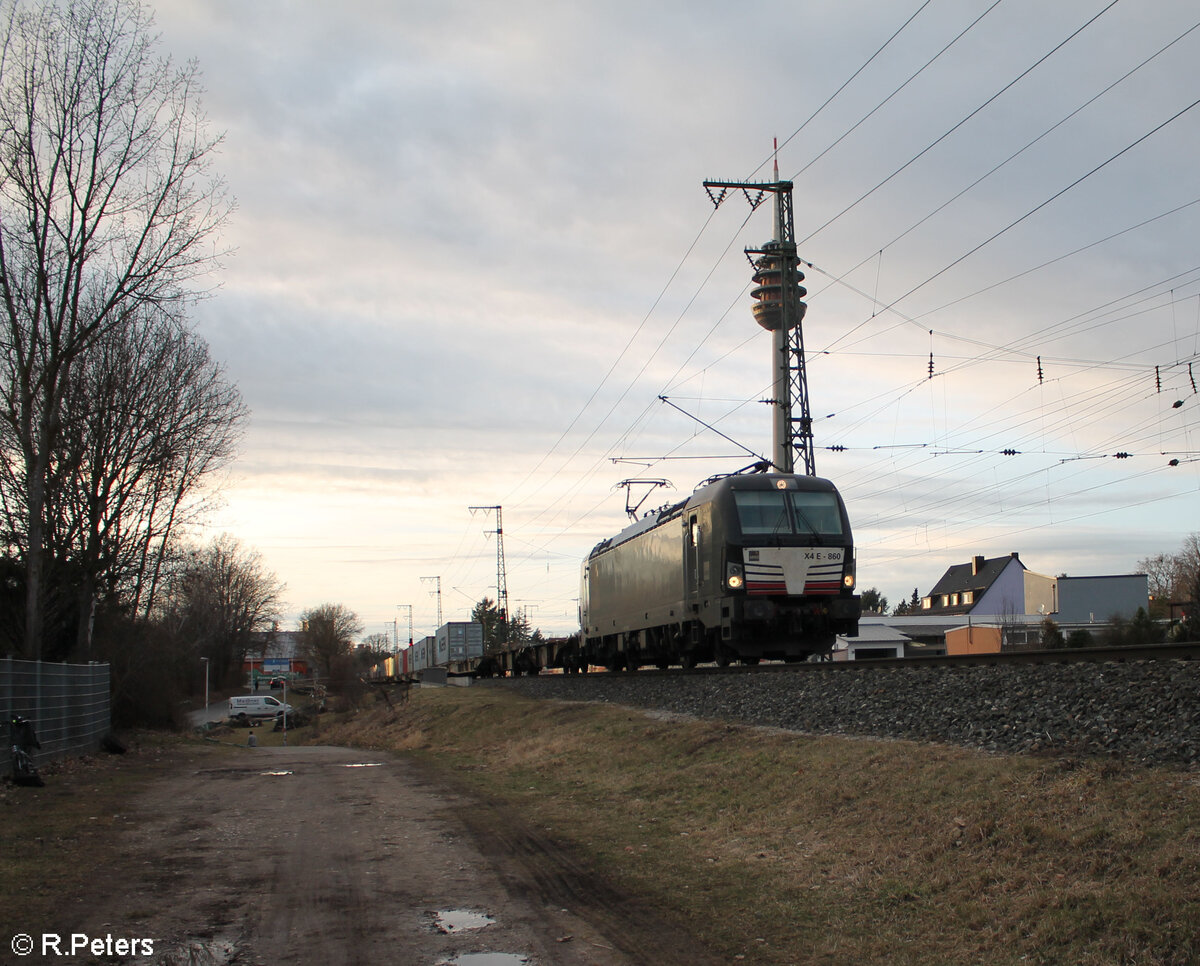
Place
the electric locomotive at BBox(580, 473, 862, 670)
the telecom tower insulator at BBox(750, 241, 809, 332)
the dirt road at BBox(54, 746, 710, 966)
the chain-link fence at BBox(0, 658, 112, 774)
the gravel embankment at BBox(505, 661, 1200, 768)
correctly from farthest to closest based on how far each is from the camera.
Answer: the telecom tower insulator at BBox(750, 241, 809, 332) → the electric locomotive at BBox(580, 473, 862, 670) → the chain-link fence at BBox(0, 658, 112, 774) → the gravel embankment at BBox(505, 661, 1200, 768) → the dirt road at BBox(54, 746, 710, 966)

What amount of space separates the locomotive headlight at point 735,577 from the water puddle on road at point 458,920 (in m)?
11.5

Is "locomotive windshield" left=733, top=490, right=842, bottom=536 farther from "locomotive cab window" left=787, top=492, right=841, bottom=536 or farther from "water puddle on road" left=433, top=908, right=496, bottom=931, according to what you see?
"water puddle on road" left=433, top=908, right=496, bottom=931

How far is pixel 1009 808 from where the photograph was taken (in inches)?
279

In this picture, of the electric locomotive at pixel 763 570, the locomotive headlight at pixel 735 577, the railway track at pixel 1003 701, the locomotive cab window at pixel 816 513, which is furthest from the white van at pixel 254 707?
the railway track at pixel 1003 701

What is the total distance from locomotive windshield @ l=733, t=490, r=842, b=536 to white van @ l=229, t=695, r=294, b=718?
4348 centimetres

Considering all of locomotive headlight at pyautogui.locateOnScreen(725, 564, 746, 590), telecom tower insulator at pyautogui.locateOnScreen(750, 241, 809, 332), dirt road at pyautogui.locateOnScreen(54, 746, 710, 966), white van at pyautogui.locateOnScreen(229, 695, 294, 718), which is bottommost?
white van at pyautogui.locateOnScreen(229, 695, 294, 718)

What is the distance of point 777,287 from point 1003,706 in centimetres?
3756

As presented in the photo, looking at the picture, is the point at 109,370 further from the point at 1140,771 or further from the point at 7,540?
the point at 1140,771

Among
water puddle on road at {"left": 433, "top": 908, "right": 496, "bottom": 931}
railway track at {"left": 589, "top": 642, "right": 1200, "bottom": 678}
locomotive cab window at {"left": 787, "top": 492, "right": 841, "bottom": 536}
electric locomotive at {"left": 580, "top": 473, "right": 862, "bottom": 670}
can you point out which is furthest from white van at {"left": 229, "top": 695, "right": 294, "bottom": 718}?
water puddle on road at {"left": 433, "top": 908, "right": 496, "bottom": 931}

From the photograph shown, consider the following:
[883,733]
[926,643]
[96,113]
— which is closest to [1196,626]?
[883,733]

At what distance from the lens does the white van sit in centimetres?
5600

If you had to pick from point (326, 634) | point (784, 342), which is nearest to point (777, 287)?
point (784, 342)

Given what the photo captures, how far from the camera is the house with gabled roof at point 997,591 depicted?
205 ft

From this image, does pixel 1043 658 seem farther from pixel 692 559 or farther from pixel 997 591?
pixel 997 591
